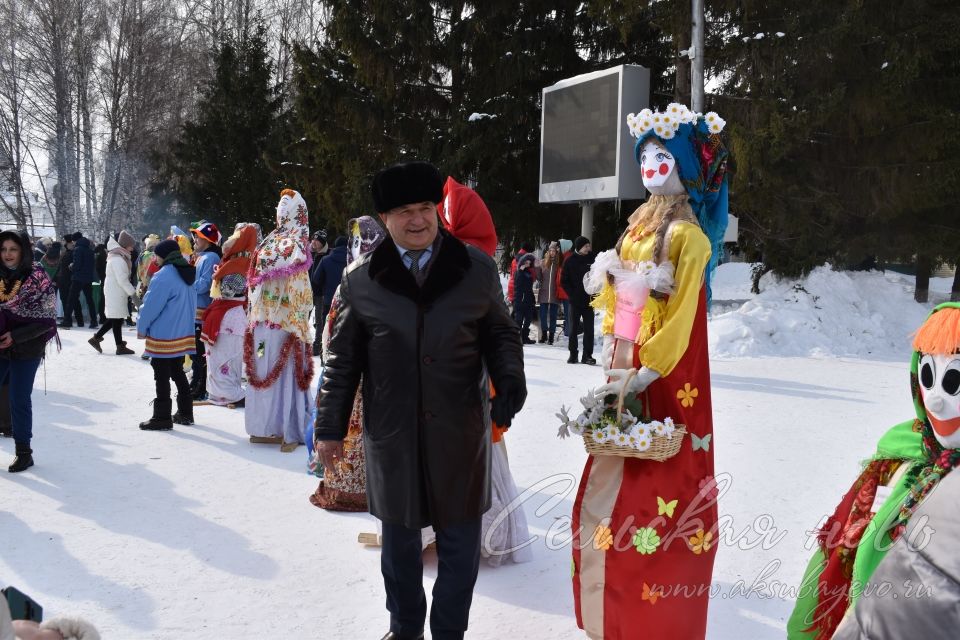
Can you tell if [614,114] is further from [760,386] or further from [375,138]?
[375,138]

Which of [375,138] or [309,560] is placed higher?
[375,138]

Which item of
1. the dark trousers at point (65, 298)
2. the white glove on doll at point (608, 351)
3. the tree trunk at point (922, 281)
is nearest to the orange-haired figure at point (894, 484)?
the white glove on doll at point (608, 351)

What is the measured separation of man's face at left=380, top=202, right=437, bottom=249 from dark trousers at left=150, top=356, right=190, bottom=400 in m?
4.63

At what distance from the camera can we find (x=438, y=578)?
9.75 feet

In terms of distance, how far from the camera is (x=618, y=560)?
290 centimetres

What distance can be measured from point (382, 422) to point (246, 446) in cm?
405

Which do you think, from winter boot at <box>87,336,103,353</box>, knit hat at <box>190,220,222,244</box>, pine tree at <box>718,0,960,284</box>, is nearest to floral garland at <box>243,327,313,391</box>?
knit hat at <box>190,220,222,244</box>

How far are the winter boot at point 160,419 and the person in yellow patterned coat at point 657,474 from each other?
5.02m

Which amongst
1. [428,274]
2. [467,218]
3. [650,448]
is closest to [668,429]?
[650,448]

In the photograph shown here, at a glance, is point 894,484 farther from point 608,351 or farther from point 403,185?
point 403,185

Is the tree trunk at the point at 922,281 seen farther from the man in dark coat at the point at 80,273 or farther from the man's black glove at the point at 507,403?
the man's black glove at the point at 507,403

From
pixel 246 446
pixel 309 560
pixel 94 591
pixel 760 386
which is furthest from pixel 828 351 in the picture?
pixel 94 591

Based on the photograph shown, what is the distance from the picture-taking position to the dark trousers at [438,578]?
289cm

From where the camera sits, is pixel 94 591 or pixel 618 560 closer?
pixel 618 560
